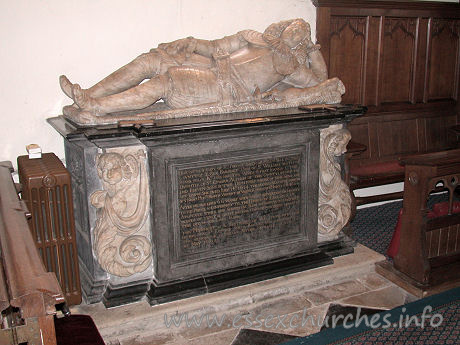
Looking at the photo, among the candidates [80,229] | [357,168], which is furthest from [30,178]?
[357,168]

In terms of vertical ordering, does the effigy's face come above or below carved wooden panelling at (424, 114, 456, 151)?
above

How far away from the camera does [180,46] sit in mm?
3244

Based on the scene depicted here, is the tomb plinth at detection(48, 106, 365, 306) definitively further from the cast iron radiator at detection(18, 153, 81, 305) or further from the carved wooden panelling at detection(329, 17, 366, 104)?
the carved wooden panelling at detection(329, 17, 366, 104)

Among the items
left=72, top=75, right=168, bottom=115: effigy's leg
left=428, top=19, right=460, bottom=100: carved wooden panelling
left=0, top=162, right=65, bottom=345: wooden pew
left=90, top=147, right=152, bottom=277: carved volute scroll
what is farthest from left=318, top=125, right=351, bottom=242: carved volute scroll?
left=0, top=162, right=65, bottom=345: wooden pew

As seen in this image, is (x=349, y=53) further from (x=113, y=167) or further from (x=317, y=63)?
(x=113, y=167)

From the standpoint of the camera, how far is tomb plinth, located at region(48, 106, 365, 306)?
9.45 feet

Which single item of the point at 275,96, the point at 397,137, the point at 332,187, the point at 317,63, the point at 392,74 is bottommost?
the point at 332,187

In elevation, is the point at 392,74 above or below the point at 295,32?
below

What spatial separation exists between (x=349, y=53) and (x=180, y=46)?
5.67ft

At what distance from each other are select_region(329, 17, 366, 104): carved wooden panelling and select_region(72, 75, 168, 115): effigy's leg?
1745 millimetres

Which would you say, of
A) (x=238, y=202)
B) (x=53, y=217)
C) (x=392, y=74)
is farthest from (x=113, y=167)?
(x=392, y=74)

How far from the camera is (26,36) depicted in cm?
320

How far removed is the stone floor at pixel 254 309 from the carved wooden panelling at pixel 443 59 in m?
2.22

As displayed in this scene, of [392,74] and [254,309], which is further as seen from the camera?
[392,74]
